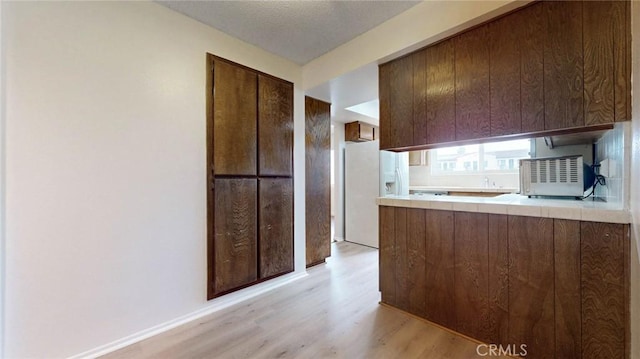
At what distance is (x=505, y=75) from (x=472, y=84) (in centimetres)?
20

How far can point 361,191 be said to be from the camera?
4465 millimetres

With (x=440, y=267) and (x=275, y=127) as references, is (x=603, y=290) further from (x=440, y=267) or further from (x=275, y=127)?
(x=275, y=127)

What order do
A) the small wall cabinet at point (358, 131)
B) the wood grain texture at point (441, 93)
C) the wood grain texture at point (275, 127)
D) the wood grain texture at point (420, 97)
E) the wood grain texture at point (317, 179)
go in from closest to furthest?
the wood grain texture at point (441, 93) → the wood grain texture at point (420, 97) → the wood grain texture at point (275, 127) → the wood grain texture at point (317, 179) → the small wall cabinet at point (358, 131)

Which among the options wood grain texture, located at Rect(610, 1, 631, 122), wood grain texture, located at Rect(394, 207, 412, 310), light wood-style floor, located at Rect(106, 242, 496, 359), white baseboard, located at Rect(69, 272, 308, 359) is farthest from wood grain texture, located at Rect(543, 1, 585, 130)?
white baseboard, located at Rect(69, 272, 308, 359)

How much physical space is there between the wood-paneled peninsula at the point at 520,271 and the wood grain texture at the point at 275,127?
1321mm

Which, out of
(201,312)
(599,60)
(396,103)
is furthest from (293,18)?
(201,312)

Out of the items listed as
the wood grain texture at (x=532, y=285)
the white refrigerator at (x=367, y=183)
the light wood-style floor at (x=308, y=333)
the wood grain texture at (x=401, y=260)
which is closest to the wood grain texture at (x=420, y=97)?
the wood grain texture at (x=401, y=260)

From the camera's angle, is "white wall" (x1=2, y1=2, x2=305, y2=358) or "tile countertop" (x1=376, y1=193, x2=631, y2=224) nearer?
"tile countertop" (x1=376, y1=193, x2=631, y2=224)

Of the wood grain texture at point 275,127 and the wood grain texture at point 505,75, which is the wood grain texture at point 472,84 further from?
the wood grain texture at point 275,127

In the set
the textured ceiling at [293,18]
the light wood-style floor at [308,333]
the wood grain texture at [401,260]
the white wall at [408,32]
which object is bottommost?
the light wood-style floor at [308,333]

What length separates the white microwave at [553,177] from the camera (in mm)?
1838

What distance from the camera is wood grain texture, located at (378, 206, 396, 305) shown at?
226cm

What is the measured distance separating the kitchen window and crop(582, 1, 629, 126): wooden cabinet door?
271cm

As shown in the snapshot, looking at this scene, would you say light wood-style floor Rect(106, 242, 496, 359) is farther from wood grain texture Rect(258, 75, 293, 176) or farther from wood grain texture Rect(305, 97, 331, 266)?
wood grain texture Rect(258, 75, 293, 176)
